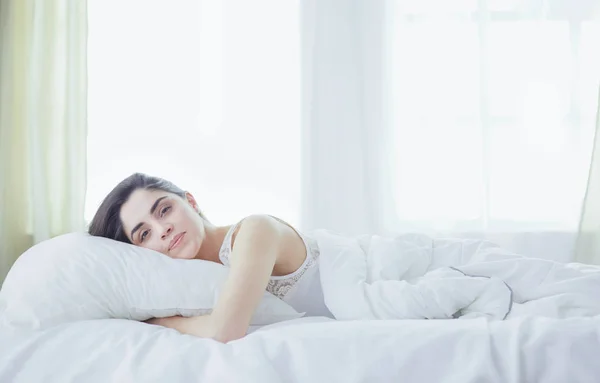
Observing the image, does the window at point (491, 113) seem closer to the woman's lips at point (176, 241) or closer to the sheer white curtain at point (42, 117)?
the sheer white curtain at point (42, 117)

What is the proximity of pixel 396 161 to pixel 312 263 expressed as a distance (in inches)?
59.2

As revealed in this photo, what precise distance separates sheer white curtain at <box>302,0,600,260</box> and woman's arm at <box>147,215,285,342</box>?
1.53m

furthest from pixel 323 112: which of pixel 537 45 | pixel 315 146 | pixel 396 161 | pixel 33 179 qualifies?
pixel 33 179

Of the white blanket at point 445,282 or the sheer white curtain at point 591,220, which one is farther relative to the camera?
the sheer white curtain at point 591,220

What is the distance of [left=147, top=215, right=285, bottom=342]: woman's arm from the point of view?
128 cm

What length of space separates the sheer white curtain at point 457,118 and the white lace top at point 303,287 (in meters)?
1.36

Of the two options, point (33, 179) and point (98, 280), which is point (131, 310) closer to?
point (98, 280)

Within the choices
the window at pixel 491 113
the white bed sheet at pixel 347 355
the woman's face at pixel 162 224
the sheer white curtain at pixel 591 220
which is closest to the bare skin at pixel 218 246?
the woman's face at pixel 162 224

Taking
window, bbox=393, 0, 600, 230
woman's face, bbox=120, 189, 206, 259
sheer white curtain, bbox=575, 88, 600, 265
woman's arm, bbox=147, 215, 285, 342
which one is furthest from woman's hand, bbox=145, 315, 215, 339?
sheer white curtain, bbox=575, 88, 600, 265

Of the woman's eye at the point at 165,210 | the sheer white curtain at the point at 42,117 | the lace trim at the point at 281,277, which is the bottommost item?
the lace trim at the point at 281,277

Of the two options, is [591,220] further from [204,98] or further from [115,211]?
[115,211]

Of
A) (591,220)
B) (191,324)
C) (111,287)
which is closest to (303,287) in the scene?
(191,324)

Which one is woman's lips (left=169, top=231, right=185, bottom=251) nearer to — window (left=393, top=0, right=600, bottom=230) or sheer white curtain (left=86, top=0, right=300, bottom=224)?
sheer white curtain (left=86, top=0, right=300, bottom=224)

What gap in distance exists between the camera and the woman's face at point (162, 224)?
155 cm
